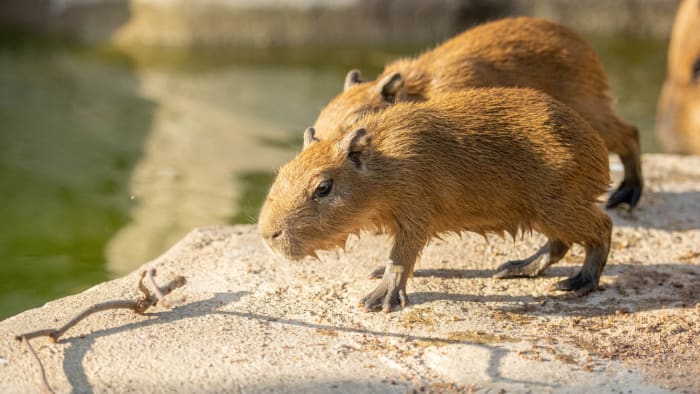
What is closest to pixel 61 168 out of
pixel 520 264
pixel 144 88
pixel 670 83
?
pixel 144 88

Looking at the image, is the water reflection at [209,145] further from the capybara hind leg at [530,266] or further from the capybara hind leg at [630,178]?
the capybara hind leg at [630,178]

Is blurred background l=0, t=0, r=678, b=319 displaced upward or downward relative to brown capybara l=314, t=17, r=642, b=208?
upward

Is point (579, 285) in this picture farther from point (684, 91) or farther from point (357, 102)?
point (684, 91)

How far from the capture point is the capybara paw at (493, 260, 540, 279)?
16.0ft

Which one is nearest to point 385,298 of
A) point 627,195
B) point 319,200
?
point 319,200

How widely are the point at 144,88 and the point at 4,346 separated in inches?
218

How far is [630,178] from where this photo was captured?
598 cm

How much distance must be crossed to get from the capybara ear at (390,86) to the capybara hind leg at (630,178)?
4.91 ft

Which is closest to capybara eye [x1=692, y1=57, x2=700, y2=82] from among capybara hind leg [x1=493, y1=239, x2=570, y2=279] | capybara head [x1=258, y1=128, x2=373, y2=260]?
capybara hind leg [x1=493, y1=239, x2=570, y2=279]

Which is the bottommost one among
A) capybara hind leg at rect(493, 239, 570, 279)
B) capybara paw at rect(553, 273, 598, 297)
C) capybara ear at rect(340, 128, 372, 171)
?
Result: capybara paw at rect(553, 273, 598, 297)

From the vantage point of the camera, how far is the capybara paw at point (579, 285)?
463 centimetres

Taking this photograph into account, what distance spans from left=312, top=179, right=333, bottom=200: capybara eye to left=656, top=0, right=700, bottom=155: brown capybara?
510 centimetres

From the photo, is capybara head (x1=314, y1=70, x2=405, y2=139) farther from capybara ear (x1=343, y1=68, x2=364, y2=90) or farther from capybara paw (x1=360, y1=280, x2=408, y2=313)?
capybara paw (x1=360, y1=280, x2=408, y2=313)

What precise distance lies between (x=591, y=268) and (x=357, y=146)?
4.37ft
